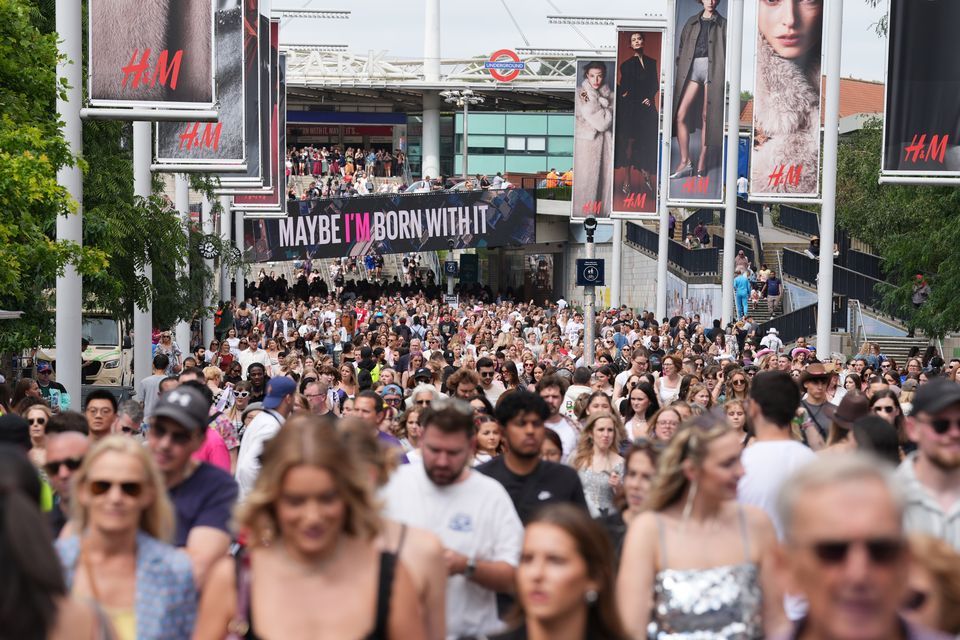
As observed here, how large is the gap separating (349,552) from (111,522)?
96 cm

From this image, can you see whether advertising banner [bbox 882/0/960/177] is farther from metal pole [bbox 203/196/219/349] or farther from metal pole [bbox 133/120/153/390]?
metal pole [bbox 203/196/219/349]

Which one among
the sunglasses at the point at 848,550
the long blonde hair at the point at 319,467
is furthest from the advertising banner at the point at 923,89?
the sunglasses at the point at 848,550

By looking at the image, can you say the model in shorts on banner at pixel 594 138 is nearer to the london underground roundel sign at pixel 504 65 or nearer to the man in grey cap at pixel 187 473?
the man in grey cap at pixel 187 473

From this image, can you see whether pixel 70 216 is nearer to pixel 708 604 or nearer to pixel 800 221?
pixel 708 604

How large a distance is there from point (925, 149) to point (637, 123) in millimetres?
14758

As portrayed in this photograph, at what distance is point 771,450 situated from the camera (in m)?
7.52

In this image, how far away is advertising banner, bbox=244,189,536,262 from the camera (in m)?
57.0

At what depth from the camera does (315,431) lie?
4938 millimetres

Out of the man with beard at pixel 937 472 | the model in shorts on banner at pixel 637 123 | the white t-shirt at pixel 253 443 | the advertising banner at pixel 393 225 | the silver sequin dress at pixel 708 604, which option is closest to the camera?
the silver sequin dress at pixel 708 604

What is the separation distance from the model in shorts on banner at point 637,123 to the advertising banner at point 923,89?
14.1 m

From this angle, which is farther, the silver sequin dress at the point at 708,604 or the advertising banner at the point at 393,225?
the advertising banner at the point at 393,225

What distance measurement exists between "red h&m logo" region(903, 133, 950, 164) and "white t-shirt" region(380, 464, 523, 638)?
17.2 metres

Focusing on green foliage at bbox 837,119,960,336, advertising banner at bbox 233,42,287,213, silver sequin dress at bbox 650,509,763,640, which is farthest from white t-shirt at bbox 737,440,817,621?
advertising banner at bbox 233,42,287,213

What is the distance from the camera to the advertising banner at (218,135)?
2402 centimetres
